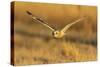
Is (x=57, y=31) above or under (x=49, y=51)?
above

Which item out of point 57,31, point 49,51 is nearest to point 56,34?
point 57,31

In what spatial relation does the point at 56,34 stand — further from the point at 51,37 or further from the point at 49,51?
the point at 49,51

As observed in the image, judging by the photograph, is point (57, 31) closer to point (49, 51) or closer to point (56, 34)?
point (56, 34)

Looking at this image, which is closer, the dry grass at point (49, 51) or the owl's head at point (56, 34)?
the dry grass at point (49, 51)

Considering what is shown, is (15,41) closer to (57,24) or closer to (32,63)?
(32,63)

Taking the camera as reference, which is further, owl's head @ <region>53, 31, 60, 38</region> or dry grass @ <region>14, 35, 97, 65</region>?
owl's head @ <region>53, 31, 60, 38</region>

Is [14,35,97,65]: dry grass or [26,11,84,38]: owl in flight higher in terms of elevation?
[26,11,84,38]: owl in flight

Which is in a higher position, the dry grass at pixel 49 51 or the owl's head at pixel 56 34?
the owl's head at pixel 56 34
